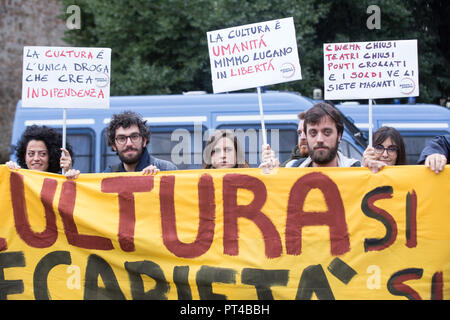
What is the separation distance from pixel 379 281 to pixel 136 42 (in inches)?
392

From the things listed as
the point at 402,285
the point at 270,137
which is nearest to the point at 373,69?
the point at 402,285

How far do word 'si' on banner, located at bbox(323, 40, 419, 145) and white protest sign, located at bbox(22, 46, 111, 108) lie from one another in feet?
6.26

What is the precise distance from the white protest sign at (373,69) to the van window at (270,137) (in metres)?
3.63

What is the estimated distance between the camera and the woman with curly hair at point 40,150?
5.30 m

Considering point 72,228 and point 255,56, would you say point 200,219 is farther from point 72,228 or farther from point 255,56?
point 255,56

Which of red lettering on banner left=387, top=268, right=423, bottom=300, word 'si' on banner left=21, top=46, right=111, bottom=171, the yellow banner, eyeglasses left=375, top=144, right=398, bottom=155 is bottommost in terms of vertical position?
red lettering on banner left=387, top=268, right=423, bottom=300

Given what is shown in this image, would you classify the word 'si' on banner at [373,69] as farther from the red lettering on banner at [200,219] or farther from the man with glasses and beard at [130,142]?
the man with glasses and beard at [130,142]

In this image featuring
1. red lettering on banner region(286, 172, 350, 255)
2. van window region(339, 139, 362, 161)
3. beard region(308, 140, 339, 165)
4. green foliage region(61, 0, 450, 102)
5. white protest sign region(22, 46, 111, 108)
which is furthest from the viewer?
green foliage region(61, 0, 450, 102)

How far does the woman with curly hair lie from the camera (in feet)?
17.4

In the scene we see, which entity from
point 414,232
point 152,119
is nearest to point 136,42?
point 152,119

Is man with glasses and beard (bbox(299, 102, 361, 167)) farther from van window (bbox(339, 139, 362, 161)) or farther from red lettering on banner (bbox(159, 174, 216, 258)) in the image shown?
van window (bbox(339, 139, 362, 161))

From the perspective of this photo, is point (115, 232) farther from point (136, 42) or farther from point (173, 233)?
point (136, 42)

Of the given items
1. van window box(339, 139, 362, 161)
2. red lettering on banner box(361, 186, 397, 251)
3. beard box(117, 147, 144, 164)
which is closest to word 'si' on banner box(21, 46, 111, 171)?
beard box(117, 147, 144, 164)
